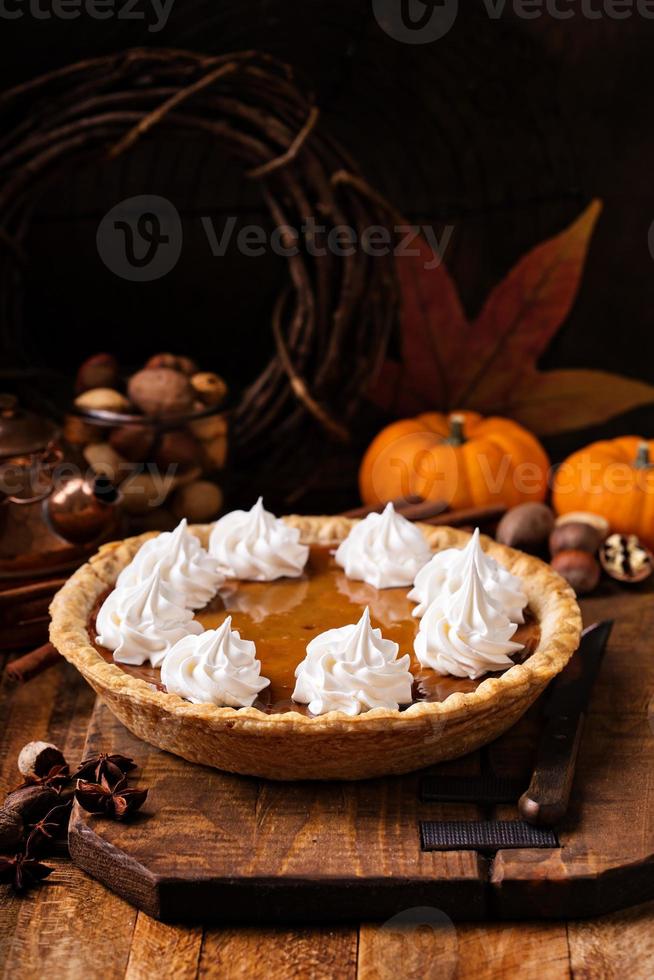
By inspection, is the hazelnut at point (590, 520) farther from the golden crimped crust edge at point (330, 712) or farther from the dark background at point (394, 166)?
the dark background at point (394, 166)

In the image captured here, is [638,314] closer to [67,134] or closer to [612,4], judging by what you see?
[612,4]

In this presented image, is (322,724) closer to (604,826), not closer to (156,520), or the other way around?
(604,826)

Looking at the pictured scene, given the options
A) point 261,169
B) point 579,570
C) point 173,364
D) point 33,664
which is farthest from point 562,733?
point 261,169

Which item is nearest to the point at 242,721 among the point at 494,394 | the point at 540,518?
the point at 540,518

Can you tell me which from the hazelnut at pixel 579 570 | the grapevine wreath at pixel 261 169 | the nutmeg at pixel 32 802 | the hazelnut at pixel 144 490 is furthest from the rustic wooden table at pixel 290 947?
the grapevine wreath at pixel 261 169

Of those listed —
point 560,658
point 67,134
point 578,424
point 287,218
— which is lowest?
point 578,424

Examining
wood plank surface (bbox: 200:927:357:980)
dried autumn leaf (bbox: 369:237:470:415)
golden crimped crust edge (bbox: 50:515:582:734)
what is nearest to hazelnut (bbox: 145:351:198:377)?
golden crimped crust edge (bbox: 50:515:582:734)

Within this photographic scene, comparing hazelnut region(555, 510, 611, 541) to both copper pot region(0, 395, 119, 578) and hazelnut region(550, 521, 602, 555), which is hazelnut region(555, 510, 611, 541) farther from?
copper pot region(0, 395, 119, 578)
